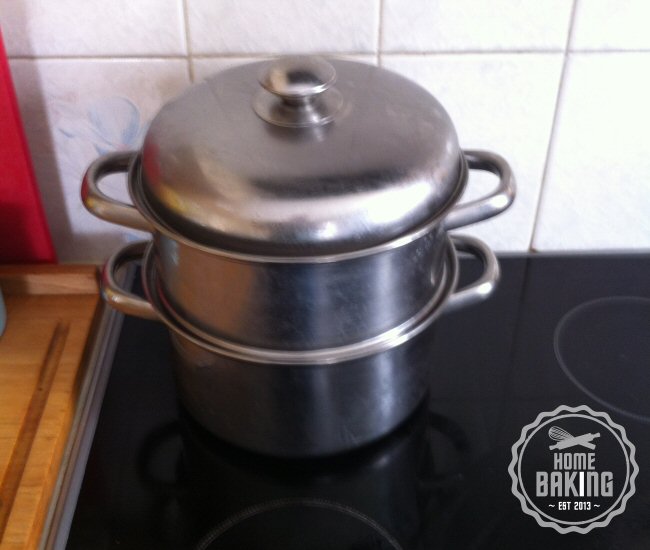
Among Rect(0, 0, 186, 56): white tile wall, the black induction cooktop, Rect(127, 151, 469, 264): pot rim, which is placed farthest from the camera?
Rect(0, 0, 186, 56): white tile wall

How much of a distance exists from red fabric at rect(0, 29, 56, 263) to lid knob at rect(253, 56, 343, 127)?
11.7 inches

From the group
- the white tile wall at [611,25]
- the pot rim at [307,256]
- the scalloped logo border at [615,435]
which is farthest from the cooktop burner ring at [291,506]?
the white tile wall at [611,25]

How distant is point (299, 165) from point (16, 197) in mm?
411

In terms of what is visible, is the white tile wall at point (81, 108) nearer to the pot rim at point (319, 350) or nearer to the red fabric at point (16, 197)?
the red fabric at point (16, 197)

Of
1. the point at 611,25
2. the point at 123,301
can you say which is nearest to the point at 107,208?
the point at 123,301

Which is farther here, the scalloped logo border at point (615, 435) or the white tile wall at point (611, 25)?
the white tile wall at point (611, 25)

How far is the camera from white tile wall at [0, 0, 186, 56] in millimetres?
673

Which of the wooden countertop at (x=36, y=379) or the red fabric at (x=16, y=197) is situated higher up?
the red fabric at (x=16, y=197)

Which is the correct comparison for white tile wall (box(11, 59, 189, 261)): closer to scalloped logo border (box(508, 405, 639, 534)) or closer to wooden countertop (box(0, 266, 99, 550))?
wooden countertop (box(0, 266, 99, 550))

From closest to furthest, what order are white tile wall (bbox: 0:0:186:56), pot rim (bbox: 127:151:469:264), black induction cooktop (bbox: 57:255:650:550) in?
pot rim (bbox: 127:151:469:264)
black induction cooktop (bbox: 57:255:650:550)
white tile wall (bbox: 0:0:186:56)

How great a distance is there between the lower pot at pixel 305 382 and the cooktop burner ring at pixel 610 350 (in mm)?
179

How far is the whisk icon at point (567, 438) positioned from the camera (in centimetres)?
64

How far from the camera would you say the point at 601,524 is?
575 millimetres

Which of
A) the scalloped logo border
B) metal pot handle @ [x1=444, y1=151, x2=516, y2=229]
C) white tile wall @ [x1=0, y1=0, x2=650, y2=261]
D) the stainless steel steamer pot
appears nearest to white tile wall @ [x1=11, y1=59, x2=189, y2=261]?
white tile wall @ [x1=0, y1=0, x2=650, y2=261]
